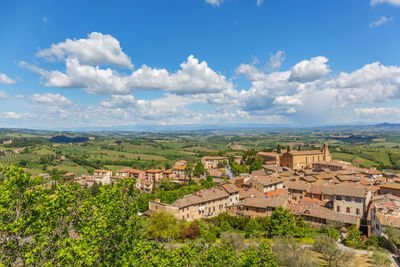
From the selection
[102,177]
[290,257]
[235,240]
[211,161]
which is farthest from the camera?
[211,161]

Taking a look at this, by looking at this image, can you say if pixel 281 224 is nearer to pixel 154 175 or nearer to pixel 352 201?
pixel 352 201

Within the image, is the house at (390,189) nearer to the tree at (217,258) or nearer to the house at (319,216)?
the house at (319,216)

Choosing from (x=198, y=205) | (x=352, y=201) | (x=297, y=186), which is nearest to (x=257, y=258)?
(x=198, y=205)

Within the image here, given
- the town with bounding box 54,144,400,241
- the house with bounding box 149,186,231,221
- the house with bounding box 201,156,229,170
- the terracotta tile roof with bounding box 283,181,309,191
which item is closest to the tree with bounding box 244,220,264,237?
the town with bounding box 54,144,400,241

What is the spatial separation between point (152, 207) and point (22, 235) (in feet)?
168

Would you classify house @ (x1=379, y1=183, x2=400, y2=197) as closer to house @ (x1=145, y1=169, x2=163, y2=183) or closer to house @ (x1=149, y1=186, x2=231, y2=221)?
house @ (x1=149, y1=186, x2=231, y2=221)

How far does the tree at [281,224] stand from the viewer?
4241 cm

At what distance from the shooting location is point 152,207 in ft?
200

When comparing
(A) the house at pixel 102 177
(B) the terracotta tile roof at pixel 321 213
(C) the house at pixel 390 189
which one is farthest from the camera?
(A) the house at pixel 102 177

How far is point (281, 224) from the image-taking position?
43.1 m

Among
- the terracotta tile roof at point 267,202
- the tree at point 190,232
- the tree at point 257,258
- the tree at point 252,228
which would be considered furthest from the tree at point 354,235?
the tree at point 257,258

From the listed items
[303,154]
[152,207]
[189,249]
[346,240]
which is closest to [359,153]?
[303,154]

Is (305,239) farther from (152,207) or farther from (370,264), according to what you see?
(152,207)

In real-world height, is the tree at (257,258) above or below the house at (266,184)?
above
